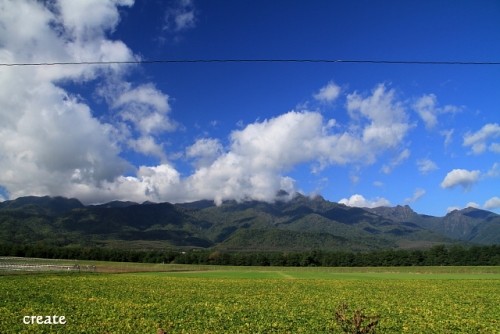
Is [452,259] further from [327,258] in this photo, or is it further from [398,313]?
[398,313]

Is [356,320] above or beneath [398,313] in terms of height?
above

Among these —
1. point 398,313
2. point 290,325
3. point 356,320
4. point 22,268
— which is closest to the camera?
point 356,320

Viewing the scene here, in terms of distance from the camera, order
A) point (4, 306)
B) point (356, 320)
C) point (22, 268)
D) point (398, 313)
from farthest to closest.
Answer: point (22, 268), point (398, 313), point (4, 306), point (356, 320)

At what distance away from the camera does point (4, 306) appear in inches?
991

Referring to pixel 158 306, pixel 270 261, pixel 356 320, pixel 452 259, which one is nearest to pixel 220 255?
pixel 270 261

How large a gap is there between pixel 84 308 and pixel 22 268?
5399 cm

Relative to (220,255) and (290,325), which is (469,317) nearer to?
(290,325)

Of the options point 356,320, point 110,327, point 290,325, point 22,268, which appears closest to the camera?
point 356,320

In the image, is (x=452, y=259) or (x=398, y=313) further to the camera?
(x=452, y=259)

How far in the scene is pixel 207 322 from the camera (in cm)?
2216

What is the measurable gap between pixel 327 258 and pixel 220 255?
134 feet

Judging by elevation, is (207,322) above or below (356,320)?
below

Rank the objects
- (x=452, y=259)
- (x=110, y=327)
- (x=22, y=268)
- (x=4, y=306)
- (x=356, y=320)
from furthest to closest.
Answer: (x=452, y=259) → (x=22, y=268) → (x=4, y=306) → (x=110, y=327) → (x=356, y=320)

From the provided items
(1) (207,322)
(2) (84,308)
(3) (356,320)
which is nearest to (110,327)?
(1) (207,322)
